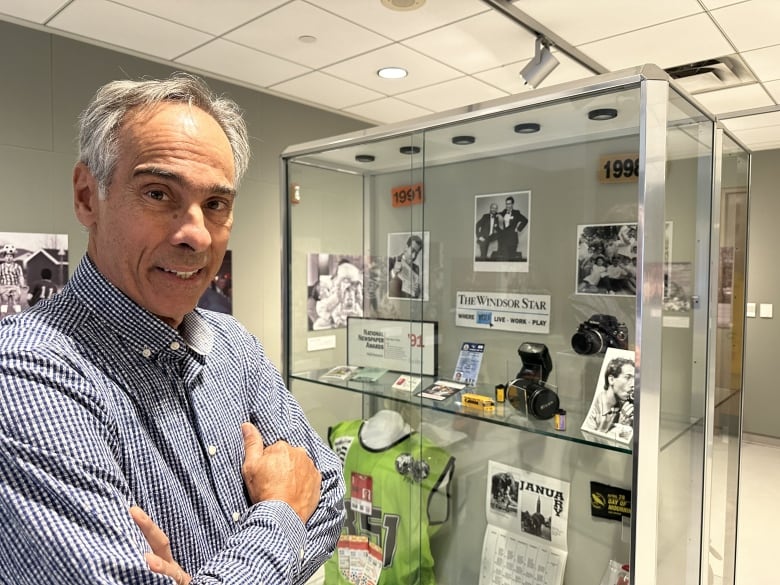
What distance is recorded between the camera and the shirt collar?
2.79ft

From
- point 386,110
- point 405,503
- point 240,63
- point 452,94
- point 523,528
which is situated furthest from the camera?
point 386,110

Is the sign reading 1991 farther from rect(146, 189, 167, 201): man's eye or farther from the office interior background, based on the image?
the office interior background

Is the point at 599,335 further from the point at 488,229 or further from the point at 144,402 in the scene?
the point at 144,402

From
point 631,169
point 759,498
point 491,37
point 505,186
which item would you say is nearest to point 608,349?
point 631,169

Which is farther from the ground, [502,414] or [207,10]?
[207,10]

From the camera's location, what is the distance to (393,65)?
3178 millimetres

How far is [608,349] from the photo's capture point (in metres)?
1.48

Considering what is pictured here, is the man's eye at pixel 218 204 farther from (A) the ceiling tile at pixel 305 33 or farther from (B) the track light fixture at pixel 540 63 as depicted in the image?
(B) the track light fixture at pixel 540 63

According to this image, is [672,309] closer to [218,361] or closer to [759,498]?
[218,361]

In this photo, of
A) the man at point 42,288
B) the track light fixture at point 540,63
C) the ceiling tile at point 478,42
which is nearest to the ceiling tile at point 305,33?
the ceiling tile at point 478,42

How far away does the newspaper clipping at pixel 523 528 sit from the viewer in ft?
5.90

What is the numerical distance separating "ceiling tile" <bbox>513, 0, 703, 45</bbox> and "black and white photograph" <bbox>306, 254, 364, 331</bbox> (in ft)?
4.31

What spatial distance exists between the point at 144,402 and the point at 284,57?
8.74 feet

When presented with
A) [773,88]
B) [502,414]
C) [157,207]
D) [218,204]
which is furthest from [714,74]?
[157,207]
